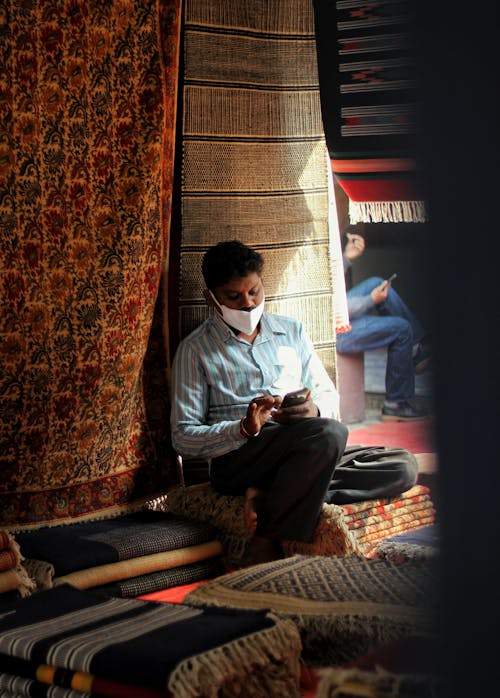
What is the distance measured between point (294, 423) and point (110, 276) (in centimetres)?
84

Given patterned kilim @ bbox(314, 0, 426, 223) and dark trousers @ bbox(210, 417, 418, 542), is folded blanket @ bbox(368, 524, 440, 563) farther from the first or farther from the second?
patterned kilim @ bbox(314, 0, 426, 223)

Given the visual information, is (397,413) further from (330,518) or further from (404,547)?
(404,547)

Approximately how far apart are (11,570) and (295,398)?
45.8 inches

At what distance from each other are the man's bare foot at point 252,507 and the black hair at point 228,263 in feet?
2.54

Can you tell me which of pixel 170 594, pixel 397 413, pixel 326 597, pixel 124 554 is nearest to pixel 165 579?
pixel 170 594

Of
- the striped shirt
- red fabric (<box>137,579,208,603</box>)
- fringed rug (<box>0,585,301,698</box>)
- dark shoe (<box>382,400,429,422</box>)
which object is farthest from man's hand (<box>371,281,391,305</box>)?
fringed rug (<box>0,585,301,698</box>)

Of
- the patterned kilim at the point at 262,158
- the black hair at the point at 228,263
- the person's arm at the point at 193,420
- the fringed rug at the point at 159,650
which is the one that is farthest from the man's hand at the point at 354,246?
the fringed rug at the point at 159,650

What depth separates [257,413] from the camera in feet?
11.1

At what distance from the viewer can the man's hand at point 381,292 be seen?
731cm

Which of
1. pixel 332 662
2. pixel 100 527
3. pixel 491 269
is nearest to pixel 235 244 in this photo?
pixel 100 527

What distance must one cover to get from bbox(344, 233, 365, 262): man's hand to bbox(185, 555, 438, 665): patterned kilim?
5.17 metres

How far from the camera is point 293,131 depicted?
161 inches

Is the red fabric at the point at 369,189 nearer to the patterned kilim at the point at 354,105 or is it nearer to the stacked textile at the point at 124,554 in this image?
the patterned kilim at the point at 354,105

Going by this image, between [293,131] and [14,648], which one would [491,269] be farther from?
[293,131]
